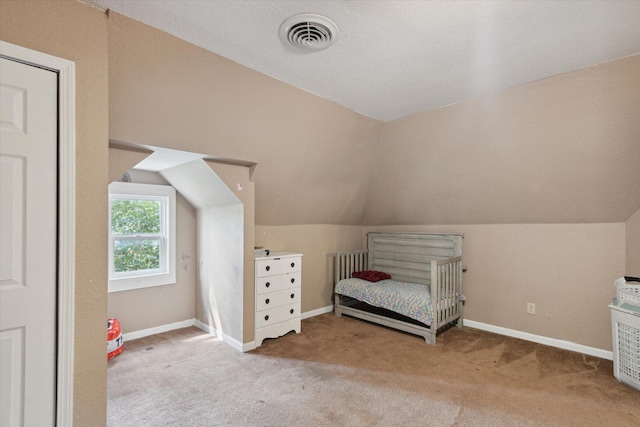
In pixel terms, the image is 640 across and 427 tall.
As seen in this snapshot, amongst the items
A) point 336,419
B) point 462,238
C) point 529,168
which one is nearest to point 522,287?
point 462,238

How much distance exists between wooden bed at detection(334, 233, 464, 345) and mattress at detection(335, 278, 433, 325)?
8 cm

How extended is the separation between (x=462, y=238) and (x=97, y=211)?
353 centimetres

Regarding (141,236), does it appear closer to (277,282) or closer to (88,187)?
(277,282)

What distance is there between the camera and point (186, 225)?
366 cm

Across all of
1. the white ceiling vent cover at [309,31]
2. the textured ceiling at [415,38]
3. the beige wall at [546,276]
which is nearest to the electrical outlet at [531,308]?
the beige wall at [546,276]

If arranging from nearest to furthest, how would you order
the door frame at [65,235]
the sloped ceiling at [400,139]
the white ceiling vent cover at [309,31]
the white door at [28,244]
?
the white door at [28,244] < the door frame at [65,235] < the white ceiling vent cover at [309,31] < the sloped ceiling at [400,139]

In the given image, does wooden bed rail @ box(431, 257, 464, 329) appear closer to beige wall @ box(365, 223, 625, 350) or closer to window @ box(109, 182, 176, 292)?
beige wall @ box(365, 223, 625, 350)

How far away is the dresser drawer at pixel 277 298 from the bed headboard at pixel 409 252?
1433 millimetres

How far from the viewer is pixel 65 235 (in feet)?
5.07

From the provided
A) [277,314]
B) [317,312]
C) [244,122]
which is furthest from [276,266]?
[244,122]

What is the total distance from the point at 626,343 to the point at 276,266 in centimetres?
292

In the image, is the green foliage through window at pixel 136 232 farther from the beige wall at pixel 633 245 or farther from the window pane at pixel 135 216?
the beige wall at pixel 633 245

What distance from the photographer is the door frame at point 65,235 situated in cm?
152

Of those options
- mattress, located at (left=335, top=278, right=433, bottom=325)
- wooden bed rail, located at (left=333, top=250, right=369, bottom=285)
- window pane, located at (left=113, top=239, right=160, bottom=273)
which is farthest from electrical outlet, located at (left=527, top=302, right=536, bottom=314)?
window pane, located at (left=113, top=239, right=160, bottom=273)
